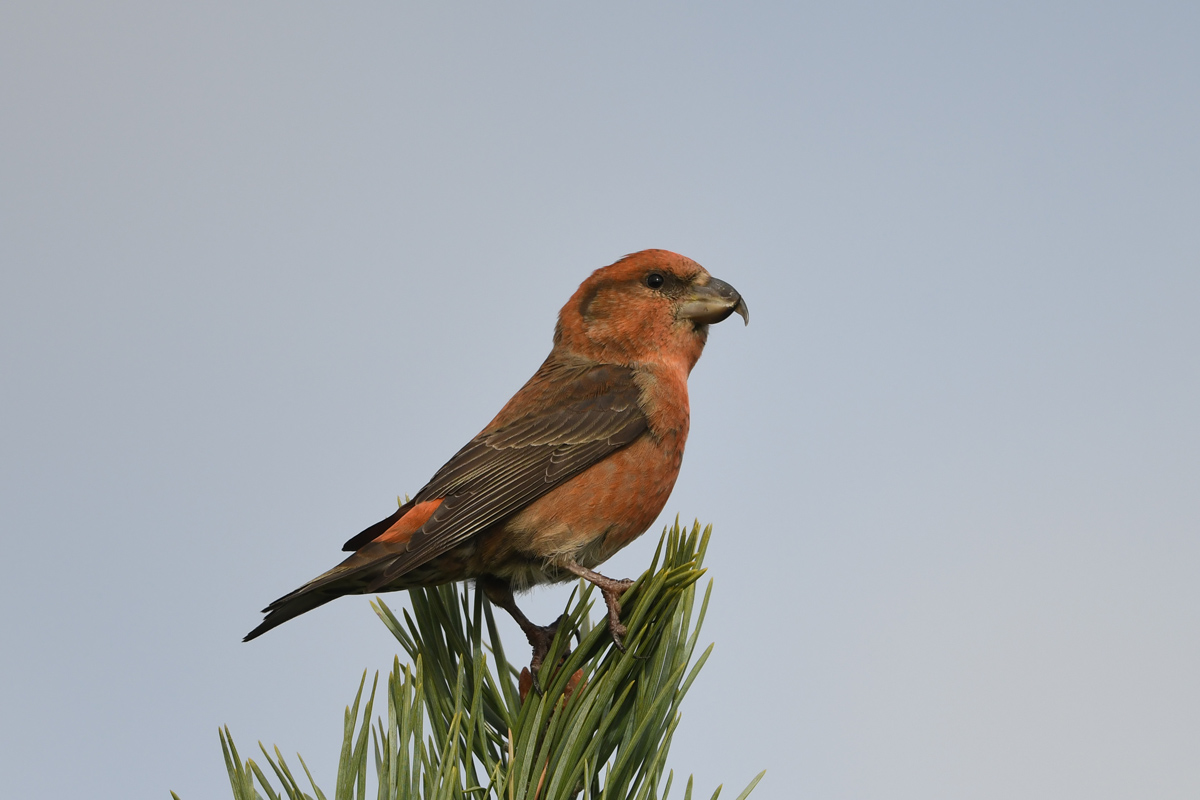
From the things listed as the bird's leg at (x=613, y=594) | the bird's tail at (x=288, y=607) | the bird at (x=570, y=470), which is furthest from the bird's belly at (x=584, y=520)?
the bird's tail at (x=288, y=607)

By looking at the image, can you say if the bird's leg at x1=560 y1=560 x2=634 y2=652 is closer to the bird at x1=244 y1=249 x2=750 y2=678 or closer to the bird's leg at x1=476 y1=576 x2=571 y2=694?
the bird at x1=244 y1=249 x2=750 y2=678

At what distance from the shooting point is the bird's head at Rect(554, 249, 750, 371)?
15.1 feet

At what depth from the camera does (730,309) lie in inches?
181

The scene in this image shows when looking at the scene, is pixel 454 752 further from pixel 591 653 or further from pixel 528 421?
pixel 528 421

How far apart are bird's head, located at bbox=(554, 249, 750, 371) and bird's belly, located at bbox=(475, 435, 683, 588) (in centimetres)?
73

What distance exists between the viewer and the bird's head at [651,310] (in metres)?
4.59

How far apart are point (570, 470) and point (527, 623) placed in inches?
27.1

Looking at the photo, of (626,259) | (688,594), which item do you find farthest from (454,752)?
(626,259)

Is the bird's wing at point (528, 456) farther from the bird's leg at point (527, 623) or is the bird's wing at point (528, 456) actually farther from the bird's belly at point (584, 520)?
the bird's leg at point (527, 623)

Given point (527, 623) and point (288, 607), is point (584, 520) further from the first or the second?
point (288, 607)

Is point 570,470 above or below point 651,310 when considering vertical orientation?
below

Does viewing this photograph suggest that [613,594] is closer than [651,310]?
Yes

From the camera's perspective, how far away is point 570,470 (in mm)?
3834

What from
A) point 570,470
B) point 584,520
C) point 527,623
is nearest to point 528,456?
point 570,470
